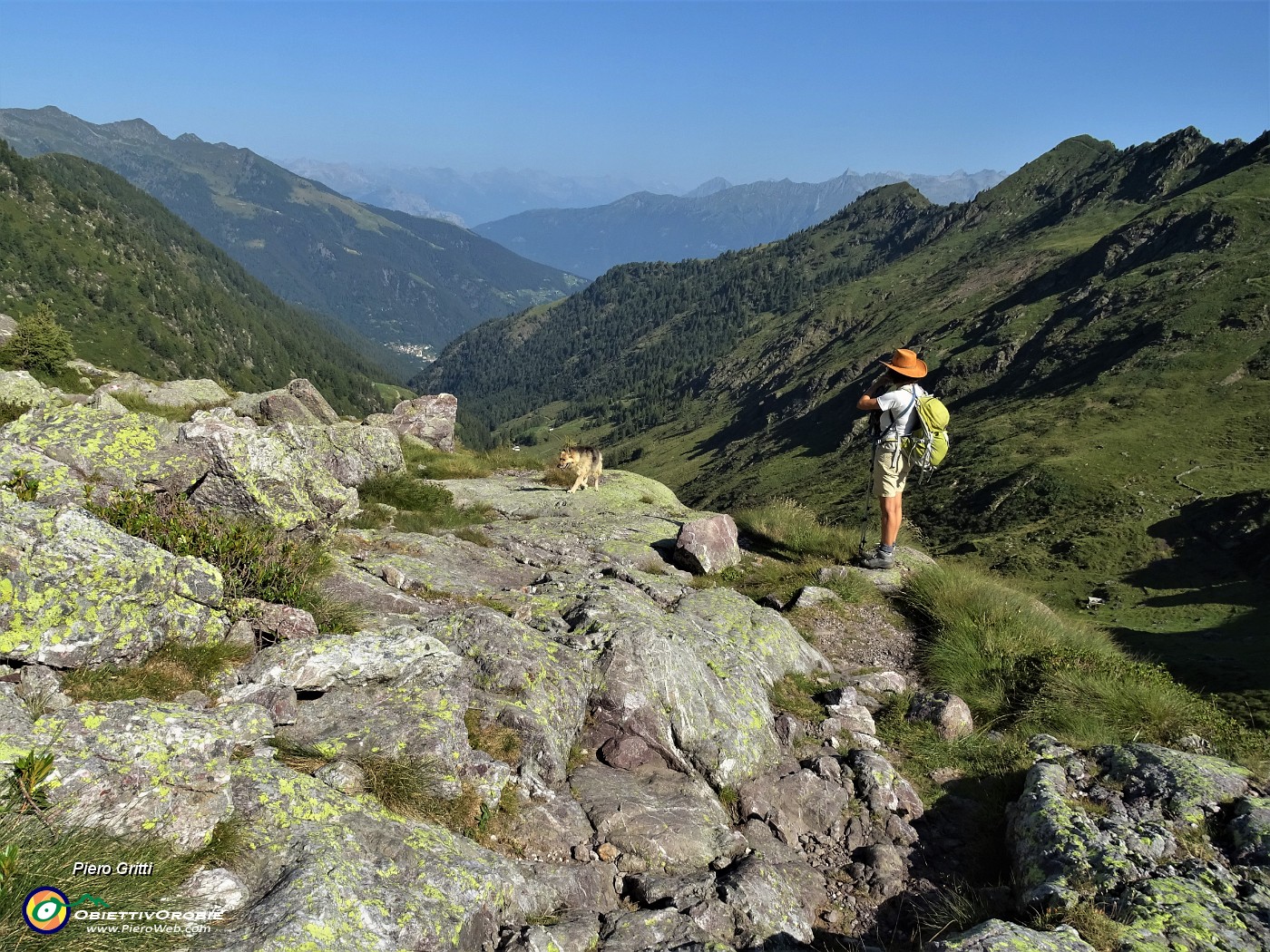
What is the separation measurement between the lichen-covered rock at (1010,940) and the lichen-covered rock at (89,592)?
6.85 meters

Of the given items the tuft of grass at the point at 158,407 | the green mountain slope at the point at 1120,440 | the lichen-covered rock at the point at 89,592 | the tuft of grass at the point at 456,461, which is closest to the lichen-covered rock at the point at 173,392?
the tuft of grass at the point at 158,407

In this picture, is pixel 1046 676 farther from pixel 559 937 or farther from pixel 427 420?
pixel 427 420

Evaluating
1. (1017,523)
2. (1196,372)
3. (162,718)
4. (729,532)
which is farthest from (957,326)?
(162,718)

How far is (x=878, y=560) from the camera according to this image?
14250mm

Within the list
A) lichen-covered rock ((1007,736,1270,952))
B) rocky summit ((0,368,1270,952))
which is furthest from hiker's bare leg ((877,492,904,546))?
lichen-covered rock ((1007,736,1270,952))

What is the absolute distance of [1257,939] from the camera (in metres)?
4.81

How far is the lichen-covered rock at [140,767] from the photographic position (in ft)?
13.6

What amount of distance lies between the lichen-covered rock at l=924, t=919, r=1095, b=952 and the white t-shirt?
32.7ft

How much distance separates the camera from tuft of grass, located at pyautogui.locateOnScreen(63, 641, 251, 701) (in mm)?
5281

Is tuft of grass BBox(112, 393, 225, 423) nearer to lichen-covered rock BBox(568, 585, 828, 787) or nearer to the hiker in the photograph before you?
lichen-covered rock BBox(568, 585, 828, 787)

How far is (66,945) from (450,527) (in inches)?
416

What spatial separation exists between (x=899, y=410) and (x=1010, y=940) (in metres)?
10.3

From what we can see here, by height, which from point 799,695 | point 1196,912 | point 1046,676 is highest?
point 1196,912

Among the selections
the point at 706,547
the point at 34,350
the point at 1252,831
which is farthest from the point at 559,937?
the point at 34,350
